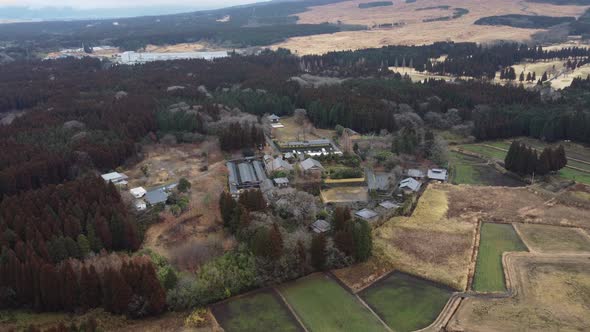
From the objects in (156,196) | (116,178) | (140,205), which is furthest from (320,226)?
(116,178)

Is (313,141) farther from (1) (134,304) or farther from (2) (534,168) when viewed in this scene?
(1) (134,304)

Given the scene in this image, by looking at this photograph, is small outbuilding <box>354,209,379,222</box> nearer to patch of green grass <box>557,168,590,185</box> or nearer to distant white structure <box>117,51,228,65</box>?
patch of green grass <box>557,168,590,185</box>

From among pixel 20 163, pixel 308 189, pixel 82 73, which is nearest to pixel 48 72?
pixel 82 73

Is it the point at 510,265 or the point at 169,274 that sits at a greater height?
the point at 169,274

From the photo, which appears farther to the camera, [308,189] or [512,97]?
[512,97]

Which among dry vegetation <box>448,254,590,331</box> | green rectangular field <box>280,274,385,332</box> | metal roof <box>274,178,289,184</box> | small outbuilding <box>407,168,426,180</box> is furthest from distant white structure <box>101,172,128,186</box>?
dry vegetation <box>448,254,590,331</box>

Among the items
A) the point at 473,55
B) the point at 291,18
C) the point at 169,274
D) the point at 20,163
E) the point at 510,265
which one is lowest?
the point at 510,265
